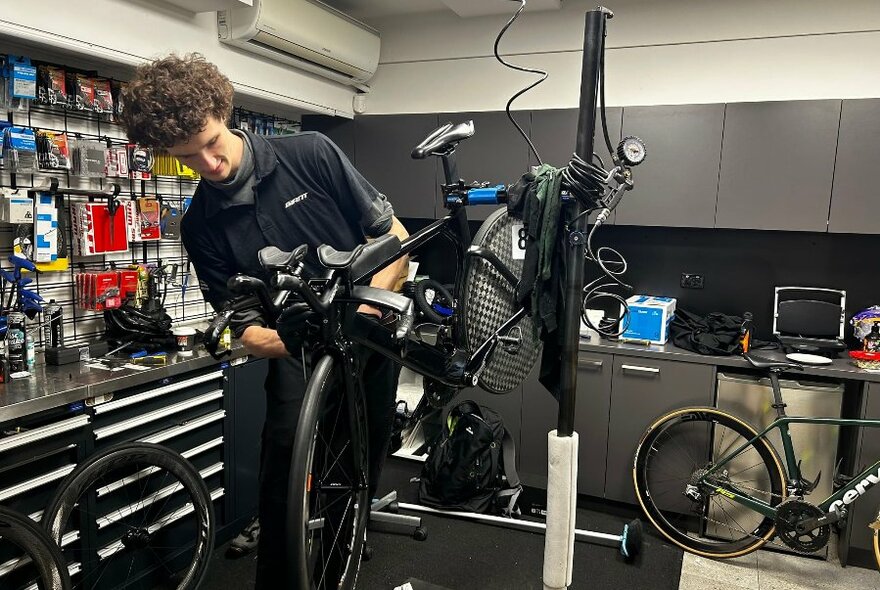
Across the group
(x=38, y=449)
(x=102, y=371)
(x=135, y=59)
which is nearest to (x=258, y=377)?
(x=102, y=371)

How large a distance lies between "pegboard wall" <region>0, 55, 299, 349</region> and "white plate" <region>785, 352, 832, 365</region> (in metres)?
3.00

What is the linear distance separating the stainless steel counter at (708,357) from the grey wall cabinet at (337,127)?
6.33ft

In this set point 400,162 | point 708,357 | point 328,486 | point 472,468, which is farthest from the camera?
point 400,162

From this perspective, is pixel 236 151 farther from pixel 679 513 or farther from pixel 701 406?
pixel 679 513

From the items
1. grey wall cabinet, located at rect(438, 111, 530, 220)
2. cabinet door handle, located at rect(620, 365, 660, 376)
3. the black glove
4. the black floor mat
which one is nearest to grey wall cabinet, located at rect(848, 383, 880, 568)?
the black floor mat

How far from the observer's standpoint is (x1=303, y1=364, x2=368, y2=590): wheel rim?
1224mm

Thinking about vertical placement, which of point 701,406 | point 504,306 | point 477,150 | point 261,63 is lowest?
point 701,406

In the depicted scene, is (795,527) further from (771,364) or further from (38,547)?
(38,547)

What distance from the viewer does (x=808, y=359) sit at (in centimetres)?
288

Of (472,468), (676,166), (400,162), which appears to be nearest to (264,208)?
(472,468)

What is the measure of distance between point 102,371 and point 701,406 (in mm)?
2644

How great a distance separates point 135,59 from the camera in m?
2.48

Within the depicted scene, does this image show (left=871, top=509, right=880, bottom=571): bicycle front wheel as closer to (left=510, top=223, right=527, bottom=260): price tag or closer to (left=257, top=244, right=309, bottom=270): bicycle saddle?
(left=510, top=223, right=527, bottom=260): price tag

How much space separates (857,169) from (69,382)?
345 centimetres
